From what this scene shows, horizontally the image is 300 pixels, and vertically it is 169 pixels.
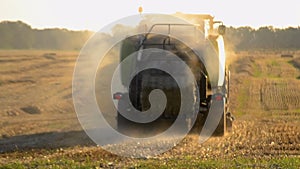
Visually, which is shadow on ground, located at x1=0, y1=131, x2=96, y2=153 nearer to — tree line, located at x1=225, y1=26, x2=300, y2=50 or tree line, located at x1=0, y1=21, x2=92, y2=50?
tree line, located at x1=0, y1=21, x2=92, y2=50

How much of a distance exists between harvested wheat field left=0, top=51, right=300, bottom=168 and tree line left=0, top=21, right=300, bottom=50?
55282 millimetres

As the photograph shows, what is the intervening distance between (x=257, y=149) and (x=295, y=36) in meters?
101

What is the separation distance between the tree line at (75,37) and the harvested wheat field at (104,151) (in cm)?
5528

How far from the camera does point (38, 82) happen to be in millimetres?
38781

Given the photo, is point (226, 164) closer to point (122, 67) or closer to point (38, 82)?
point (122, 67)

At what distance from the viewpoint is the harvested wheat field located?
12.4 metres

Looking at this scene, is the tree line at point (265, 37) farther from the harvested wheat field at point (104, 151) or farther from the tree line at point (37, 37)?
the harvested wheat field at point (104, 151)

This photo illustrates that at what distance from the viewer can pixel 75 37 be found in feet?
373

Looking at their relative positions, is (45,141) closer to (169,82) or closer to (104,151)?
(104,151)

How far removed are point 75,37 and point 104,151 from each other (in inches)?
3968

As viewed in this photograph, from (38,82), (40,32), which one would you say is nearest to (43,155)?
(38,82)

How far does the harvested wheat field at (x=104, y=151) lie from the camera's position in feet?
40.7

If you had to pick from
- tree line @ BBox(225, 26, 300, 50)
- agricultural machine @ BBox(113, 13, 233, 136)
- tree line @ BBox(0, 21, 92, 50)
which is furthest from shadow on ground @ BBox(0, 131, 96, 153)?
tree line @ BBox(225, 26, 300, 50)

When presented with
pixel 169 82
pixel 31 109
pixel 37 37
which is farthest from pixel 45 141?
pixel 37 37
